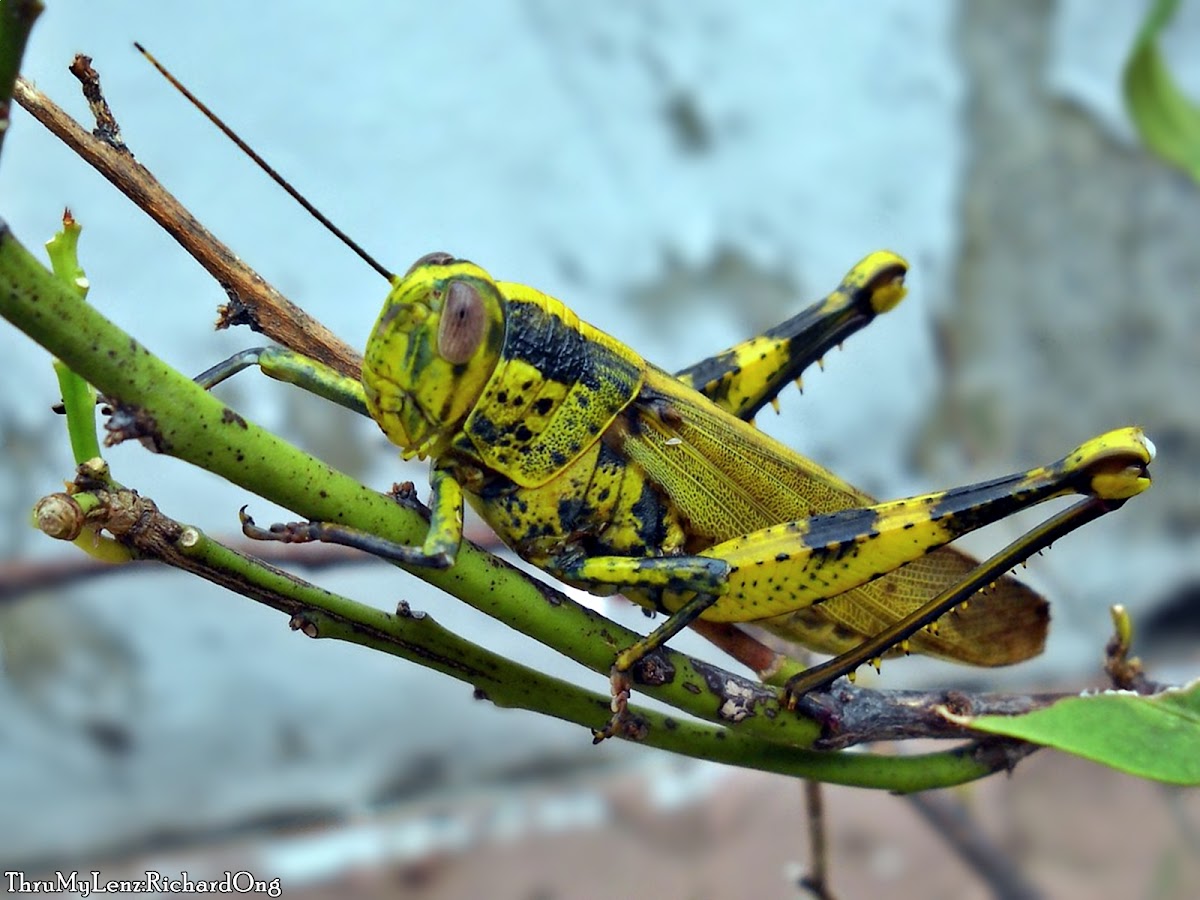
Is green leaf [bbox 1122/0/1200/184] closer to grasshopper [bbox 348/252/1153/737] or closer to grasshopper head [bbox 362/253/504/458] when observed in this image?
grasshopper [bbox 348/252/1153/737]

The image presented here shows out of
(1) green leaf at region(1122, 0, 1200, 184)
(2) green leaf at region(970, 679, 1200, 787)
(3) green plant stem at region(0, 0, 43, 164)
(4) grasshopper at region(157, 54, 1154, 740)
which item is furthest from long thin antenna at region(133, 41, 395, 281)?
(1) green leaf at region(1122, 0, 1200, 184)

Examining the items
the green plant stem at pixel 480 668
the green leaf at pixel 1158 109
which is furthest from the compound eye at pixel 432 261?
the green leaf at pixel 1158 109

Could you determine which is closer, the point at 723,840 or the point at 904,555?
the point at 904,555

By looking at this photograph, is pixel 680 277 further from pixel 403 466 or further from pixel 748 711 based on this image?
pixel 748 711

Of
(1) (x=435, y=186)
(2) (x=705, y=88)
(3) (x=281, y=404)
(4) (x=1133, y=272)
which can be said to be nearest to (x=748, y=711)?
(3) (x=281, y=404)

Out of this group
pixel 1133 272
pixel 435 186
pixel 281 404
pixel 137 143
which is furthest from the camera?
pixel 1133 272

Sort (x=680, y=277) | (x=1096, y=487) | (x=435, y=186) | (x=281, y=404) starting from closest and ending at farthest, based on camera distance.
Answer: (x=1096, y=487)
(x=281, y=404)
(x=435, y=186)
(x=680, y=277)

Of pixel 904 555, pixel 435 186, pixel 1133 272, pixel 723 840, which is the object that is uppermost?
pixel 1133 272

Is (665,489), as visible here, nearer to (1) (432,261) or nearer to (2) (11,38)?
(1) (432,261)

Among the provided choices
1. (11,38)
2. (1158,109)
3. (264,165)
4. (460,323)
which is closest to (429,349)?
(460,323)
